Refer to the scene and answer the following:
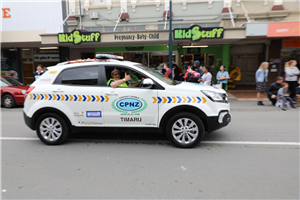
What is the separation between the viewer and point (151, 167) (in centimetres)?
411

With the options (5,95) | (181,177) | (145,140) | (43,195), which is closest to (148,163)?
(181,177)

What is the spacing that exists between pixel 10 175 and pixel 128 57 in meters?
14.7

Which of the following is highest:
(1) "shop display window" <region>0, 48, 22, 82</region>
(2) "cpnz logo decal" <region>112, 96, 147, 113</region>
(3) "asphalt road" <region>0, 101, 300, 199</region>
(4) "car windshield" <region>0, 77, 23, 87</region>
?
(1) "shop display window" <region>0, 48, 22, 82</region>

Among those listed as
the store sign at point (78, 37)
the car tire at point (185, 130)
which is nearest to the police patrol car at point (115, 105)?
the car tire at point (185, 130)

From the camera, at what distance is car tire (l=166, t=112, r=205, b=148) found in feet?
15.8

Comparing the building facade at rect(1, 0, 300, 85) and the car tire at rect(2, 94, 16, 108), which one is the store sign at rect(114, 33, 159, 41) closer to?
the building facade at rect(1, 0, 300, 85)

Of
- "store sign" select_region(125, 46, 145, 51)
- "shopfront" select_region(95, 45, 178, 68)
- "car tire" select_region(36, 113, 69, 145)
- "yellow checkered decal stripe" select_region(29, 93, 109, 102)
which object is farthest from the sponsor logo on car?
"store sign" select_region(125, 46, 145, 51)

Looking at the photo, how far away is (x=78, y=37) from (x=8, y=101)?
497 centimetres

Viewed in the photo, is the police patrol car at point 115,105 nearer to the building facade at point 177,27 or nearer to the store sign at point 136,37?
the store sign at point 136,37

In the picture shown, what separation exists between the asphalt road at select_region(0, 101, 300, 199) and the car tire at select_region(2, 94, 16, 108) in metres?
5.23

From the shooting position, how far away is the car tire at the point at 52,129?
523 cm

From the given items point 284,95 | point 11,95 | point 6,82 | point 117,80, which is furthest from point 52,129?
point 284,95

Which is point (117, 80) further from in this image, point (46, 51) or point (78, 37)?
point (46, 51)

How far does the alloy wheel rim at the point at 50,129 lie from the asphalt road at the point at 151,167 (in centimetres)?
23
